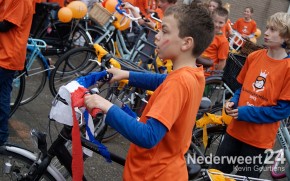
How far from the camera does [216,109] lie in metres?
4.59

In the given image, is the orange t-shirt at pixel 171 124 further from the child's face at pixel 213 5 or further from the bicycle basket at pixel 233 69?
the child's face at pixel 213 5

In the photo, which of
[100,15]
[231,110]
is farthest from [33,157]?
[100,15]

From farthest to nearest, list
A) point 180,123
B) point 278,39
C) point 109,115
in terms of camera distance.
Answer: point 278,39
point 180,123
point 109,115

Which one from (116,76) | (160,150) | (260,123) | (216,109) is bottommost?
(216,109)

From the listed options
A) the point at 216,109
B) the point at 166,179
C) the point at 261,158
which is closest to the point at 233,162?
the point at 261,158

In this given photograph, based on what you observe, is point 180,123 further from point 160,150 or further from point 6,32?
point 6,32

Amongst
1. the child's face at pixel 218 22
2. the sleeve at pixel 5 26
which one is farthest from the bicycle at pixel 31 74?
the child's face at pixel 218 22

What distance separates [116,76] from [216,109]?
7.81 feet

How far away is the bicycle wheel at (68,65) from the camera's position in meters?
5.33

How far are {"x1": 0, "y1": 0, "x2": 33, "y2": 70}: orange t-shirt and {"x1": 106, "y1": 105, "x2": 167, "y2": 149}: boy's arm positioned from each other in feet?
6.70

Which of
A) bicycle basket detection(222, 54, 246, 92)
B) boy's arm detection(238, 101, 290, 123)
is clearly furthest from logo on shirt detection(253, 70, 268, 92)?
bicycle basket detection(222, 54, 246, 92)

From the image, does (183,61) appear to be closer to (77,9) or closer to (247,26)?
(77,9)

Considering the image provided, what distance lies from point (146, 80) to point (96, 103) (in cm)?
63

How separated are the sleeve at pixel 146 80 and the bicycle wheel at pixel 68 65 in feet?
9.23
